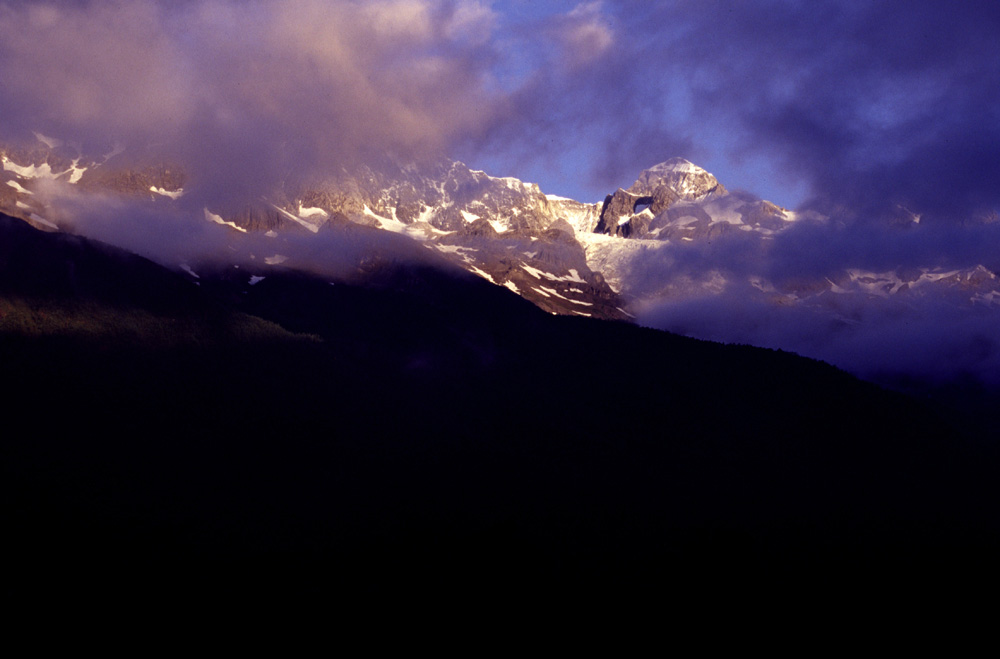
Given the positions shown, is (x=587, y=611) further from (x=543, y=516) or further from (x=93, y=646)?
(x=93, y=646)

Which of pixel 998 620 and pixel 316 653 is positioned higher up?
pixel 998 620

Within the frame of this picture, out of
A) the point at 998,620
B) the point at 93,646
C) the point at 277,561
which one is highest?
Result: the point at 998,620

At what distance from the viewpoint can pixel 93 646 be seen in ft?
451

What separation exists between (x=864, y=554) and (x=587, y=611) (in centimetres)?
7010

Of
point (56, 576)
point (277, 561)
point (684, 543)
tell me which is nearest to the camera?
point (56, 576)

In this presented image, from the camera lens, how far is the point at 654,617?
14350 cm

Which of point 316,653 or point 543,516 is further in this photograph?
point 543,516

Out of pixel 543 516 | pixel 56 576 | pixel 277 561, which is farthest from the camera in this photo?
pixel 543 516

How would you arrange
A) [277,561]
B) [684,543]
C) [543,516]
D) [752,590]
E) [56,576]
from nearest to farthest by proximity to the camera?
1. [752,590]
2. [56,576]
3. [277,561]
4. [684,543]
5. [543,516]

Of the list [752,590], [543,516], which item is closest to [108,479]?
[543,516]

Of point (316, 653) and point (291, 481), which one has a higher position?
point (291, 481)

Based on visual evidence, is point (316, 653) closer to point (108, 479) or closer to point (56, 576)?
point (56, 576)

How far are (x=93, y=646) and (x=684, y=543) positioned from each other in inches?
3780

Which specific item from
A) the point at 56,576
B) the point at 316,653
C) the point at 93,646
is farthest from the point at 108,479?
the point at 316,653
